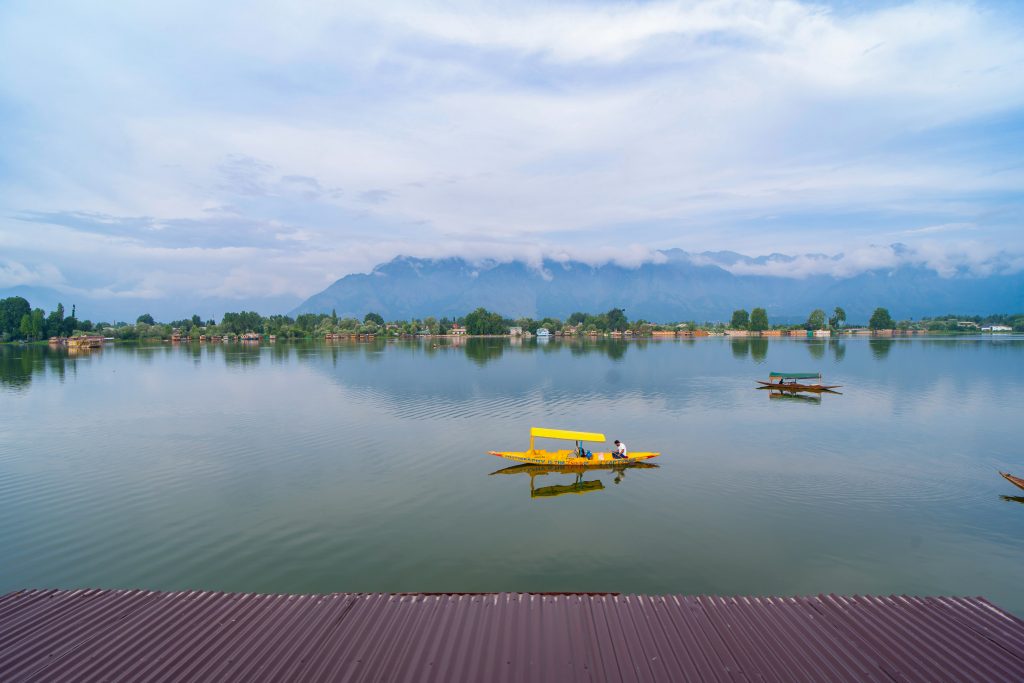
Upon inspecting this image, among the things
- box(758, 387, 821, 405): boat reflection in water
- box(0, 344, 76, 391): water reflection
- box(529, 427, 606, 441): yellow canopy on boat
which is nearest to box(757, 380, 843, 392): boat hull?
box(758, 387, 821, 405): boat reflection in water

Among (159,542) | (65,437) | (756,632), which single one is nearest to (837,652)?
(756,632)

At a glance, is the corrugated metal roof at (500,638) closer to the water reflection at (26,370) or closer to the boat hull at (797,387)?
the boat hull at (797,387)

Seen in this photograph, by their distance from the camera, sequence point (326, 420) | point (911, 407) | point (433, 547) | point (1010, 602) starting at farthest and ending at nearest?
1. point (911, 407)
2. point (326, 420)
3. point (433, 547)
4. point (1010, 602)

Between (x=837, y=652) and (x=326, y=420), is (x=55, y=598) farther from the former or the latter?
(x=326, y=420)

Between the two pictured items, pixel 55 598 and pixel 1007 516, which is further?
pixel 1007 516

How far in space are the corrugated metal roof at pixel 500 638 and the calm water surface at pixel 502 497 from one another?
632 cm

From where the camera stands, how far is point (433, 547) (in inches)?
938

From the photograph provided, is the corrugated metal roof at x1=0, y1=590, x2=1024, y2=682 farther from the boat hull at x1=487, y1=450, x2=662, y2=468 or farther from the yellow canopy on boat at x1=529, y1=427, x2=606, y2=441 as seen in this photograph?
the boat hull at x1=487, y1=450, x2=662, y2=468

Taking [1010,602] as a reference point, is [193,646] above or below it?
above


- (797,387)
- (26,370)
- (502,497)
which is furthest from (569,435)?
(26,370)

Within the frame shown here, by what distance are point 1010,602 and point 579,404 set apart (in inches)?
1708

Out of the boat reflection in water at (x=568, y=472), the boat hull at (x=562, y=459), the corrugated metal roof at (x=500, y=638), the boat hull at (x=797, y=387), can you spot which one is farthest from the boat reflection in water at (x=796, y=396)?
the corrugated metal roof at (x=500, y=638)

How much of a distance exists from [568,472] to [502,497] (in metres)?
7.40

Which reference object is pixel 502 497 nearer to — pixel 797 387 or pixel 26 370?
pixel 797 387
